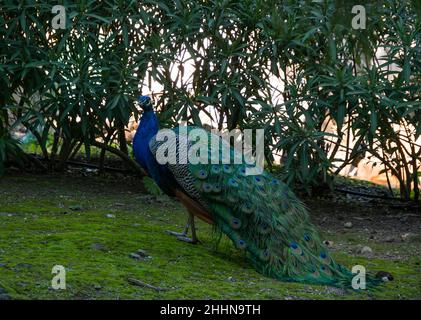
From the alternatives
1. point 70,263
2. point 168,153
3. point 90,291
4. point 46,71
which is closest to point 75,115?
point 46,71

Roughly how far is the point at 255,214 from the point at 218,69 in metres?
2.54

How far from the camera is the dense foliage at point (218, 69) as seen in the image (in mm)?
7441

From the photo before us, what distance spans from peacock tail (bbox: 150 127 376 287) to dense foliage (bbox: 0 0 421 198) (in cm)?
159

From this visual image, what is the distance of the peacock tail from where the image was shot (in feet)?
17.9

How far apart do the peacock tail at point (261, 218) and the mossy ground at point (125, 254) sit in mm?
129

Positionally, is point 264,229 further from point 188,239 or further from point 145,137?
point 145,137

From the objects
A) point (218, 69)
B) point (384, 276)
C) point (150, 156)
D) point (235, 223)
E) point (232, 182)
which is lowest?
point (384, 276)

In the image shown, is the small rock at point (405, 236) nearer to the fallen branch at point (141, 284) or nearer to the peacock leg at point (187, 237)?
the peacock leg at point (187, 237)

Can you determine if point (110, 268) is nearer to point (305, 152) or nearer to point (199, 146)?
point (199, 146)

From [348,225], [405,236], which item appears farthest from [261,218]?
[348,225]

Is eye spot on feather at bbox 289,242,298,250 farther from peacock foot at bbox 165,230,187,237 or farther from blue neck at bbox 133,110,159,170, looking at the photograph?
blue neck at bbox 133,110,159,170

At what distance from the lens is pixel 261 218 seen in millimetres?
5645

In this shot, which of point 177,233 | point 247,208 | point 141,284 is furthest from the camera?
point 177,233

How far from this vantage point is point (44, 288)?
179 inches
